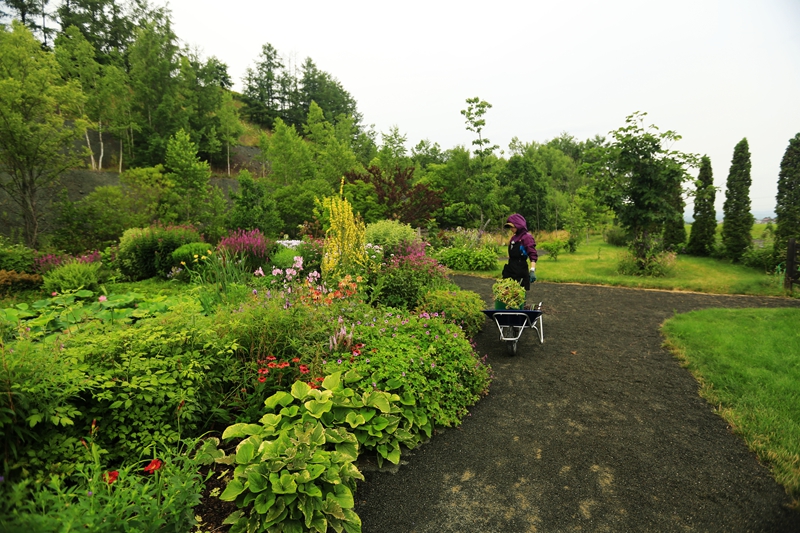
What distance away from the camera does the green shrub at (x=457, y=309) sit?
17.7 feet

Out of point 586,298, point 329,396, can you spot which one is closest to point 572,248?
point 586,298

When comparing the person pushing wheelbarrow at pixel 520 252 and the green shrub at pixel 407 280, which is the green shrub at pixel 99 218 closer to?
the green shrub at pixel 407 280

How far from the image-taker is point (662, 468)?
8.84ft

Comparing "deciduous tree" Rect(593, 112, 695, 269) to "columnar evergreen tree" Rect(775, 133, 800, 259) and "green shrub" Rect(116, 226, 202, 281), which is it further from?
"green shrub" Rect(116, 226, 202, 281)

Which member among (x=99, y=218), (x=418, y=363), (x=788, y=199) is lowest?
(x=418, y=363)

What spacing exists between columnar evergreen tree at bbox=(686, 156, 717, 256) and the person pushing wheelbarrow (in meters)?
12.1

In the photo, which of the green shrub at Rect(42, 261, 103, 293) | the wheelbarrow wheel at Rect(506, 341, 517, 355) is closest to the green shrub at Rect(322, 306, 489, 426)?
the wheelbarrow wheel at Rect(506, 341, 517, 355)

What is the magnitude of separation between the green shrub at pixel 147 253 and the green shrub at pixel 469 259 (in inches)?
298

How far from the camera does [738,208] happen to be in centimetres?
1255

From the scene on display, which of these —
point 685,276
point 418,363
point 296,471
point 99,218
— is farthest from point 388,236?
point 99,218

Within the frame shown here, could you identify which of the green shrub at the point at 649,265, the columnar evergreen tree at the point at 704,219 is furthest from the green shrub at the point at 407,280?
the columnar evergreen tree at the point at 704,219

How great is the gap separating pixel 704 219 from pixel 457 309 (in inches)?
545

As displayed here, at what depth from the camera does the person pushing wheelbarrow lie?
18.7 feet

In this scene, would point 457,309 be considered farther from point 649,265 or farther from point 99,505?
point 649,265
